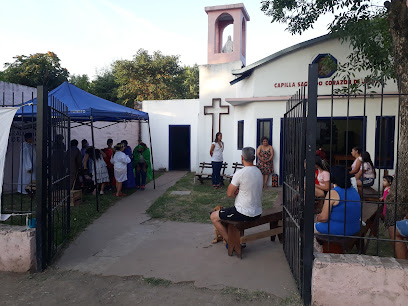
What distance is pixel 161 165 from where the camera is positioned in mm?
15383

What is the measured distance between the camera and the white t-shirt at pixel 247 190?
4.57 metres

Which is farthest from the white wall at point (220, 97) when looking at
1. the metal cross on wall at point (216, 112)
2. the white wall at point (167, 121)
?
the white wall at point (167, 121)

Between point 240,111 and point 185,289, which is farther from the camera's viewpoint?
point 240,111

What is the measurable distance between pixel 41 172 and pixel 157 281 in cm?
186

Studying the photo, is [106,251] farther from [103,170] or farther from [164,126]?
[164,126]

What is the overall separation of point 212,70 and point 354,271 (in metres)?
10.9

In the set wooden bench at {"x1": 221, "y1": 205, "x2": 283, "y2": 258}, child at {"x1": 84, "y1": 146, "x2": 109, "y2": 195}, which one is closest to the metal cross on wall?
child at {"x1": 84, "y1": 146, "x2": 109, "y2": 195}

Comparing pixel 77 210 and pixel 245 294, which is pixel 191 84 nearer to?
pixel 77 210

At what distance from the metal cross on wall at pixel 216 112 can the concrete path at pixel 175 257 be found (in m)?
7.25

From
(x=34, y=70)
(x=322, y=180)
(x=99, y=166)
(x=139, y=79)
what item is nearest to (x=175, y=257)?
(x=322, y=180)

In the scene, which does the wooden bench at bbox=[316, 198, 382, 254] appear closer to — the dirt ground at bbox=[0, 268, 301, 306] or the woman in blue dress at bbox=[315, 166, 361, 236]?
the woman in blue dress at bbox=[315, 166, 361, 236]

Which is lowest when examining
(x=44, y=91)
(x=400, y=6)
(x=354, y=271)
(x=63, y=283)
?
(x=63, y=283)

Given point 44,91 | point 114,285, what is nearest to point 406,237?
point 114,285

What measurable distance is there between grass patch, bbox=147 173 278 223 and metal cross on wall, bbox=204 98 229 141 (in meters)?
3.08
